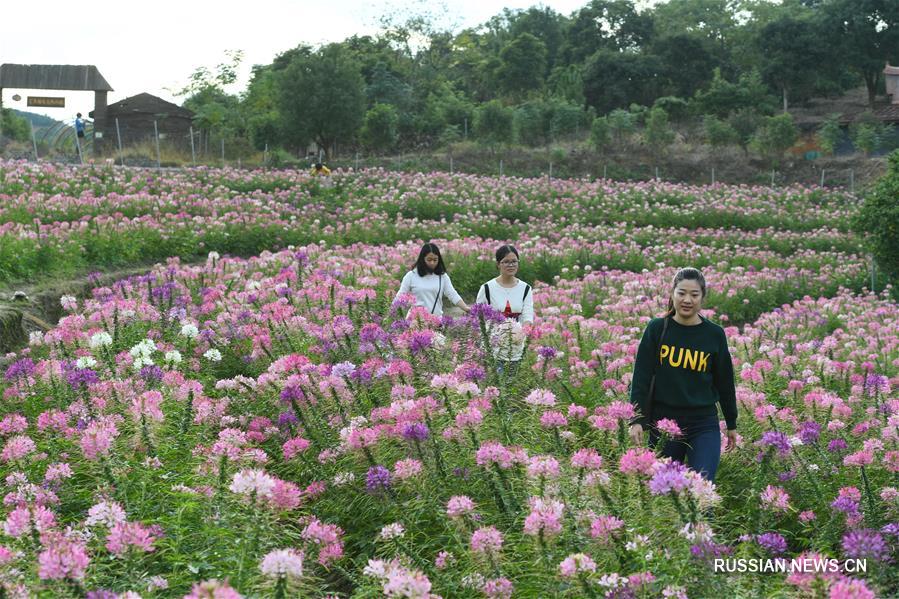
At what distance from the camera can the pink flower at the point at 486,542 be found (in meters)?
2.88

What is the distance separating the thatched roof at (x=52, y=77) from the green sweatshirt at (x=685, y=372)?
38.3 metres

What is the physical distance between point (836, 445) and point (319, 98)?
2993 cm

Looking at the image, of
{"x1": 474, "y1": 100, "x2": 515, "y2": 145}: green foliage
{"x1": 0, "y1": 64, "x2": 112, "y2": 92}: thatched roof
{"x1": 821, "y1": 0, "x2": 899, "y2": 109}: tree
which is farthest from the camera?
{"x1": 821, "y1": 0, "x2": 899, "y2": 109}: tree

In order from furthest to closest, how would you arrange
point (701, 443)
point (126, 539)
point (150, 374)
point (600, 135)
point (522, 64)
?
point (522, 64) < point (600, 135) < point (150, 374) < point (701, 443) < point (126, 539)

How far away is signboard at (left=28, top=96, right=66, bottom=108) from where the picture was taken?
20736 mm

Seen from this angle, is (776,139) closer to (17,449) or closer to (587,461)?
(587,461)

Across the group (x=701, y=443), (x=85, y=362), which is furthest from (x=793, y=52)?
(x=85, y=362)

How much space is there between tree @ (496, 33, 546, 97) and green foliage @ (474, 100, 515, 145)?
1580 centimetres

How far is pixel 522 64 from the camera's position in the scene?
48.7 metres

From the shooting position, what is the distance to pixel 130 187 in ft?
53.8

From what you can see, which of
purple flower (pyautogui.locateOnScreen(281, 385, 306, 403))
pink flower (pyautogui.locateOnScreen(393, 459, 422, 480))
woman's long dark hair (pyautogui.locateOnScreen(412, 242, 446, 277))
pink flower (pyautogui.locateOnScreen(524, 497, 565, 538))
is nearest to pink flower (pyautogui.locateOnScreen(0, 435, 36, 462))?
purple flower (pyautogui.locateOnScreen(281, 385, 306, 403))

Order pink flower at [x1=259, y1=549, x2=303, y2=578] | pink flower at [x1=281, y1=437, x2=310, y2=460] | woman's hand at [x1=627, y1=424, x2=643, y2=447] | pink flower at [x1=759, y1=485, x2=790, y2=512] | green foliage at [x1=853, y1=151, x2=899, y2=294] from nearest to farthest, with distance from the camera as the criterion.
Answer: pink flower at [x1=259, y1=549, x2=303, y2=578]
pink flower at [x1=759, y1=485, x2=790, y2=512]
pink flower at [x1=281, y1=437, x2=310, y2=460]
woman's hand at [x1=627, y1=424, x2=643, y2=447]
green foliage at [x1=853, y1=151, x2=899, y2=294]

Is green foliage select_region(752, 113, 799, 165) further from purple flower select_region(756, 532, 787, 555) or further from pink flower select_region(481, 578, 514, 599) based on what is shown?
pink flower select_region(481, 578, 514, 599)

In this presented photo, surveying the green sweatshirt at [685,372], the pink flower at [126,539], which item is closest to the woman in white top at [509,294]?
the green sweatshirt at [685,372]
